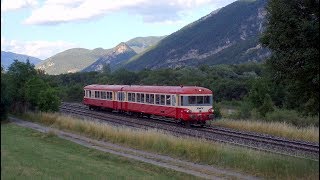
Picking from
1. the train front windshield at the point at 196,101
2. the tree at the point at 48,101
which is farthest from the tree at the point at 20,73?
the train front windshield at the point at 196,101

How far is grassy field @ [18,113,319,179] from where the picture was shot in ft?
44.7

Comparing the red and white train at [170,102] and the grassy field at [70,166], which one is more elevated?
the red and white train at [170,102]

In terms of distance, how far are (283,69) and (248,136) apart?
1171cm

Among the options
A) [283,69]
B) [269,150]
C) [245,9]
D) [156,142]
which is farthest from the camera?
[245,9]

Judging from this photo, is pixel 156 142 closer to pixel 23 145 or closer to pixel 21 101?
pixel 23 145

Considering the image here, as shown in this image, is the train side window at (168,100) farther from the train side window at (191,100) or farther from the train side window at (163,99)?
the train side window at (191,100)

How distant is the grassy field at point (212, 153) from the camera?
13633 millimetres

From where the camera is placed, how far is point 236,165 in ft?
53.5

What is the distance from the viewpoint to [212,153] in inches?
712

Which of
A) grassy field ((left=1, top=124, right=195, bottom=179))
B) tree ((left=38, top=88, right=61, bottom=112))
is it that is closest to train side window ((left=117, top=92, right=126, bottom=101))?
tree ((left=38, top=88, right=61, bottom=112))

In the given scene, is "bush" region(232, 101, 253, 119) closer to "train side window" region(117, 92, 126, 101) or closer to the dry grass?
the dry grass

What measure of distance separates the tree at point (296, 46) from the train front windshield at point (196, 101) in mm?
16701

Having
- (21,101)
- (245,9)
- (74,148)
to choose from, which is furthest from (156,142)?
(245,9)

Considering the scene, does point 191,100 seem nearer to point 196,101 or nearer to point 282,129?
point 196,101
